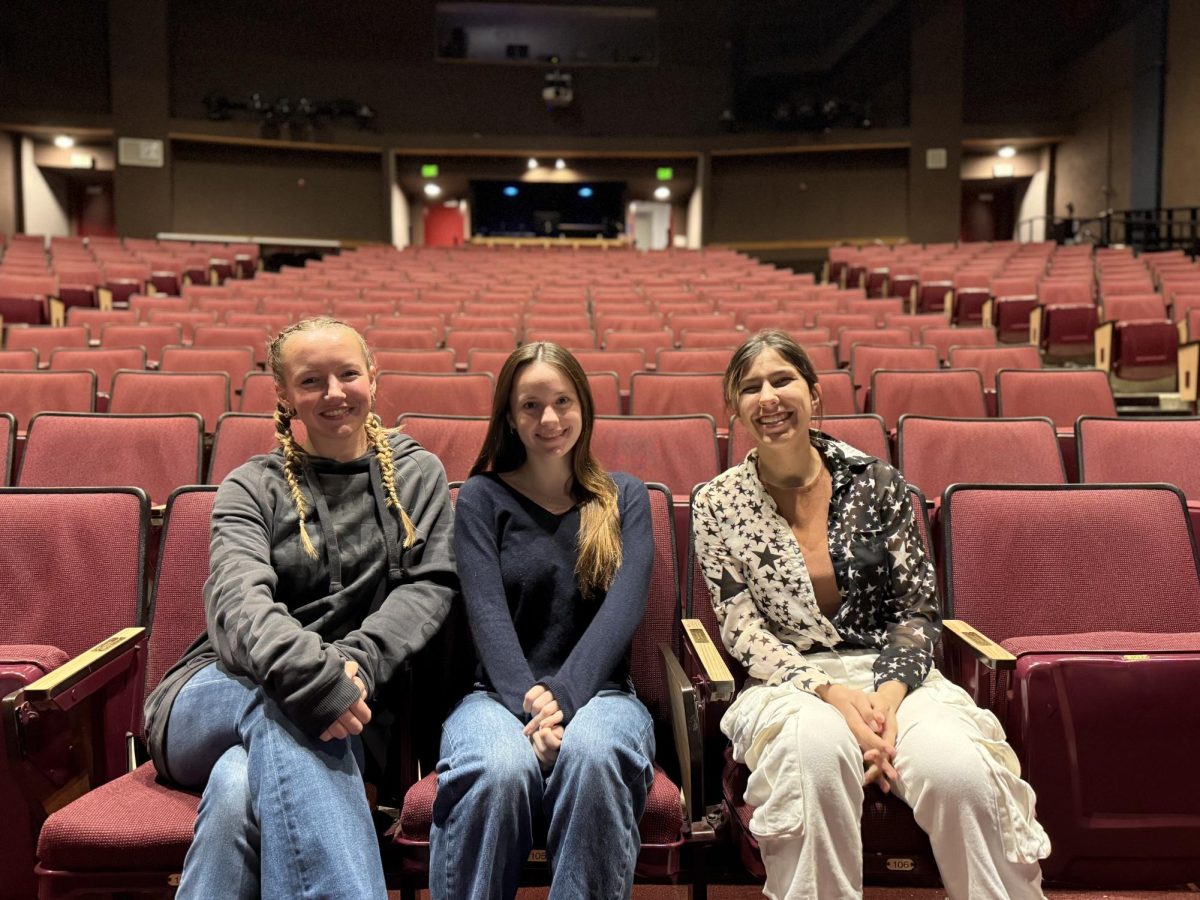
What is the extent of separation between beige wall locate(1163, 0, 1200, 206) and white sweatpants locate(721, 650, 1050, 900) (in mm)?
8608

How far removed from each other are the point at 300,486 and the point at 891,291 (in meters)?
6.02

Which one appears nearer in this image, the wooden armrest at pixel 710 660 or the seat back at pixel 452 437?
the wooden armrest at pixel 710 660

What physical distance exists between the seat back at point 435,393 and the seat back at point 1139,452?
1.49 m

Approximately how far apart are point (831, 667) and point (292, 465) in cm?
78

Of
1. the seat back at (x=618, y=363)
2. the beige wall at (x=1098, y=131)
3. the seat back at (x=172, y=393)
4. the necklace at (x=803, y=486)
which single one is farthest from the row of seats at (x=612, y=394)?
the beige wall at (x=1098, y=131)

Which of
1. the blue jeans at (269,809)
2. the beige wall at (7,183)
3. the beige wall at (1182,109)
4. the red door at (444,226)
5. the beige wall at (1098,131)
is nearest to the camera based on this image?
the blue jeans at (269,809)

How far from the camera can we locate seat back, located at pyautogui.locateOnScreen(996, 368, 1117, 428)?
2502 mm

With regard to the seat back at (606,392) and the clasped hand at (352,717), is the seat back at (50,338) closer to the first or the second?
the seat back at (606,392)

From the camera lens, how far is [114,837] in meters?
0.92

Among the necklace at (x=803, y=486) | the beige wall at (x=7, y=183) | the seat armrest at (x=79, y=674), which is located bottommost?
the seat armrest at (x=79, y=674)

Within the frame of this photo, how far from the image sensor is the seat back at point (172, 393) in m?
2.35

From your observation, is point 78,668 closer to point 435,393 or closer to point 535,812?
point 535,812

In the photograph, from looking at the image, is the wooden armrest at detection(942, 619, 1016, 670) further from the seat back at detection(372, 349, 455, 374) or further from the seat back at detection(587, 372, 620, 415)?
the seat back at detection(372, 349, 455, 374)

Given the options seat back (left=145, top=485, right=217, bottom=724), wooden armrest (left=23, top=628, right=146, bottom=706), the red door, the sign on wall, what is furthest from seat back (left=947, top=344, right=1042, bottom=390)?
the red door
